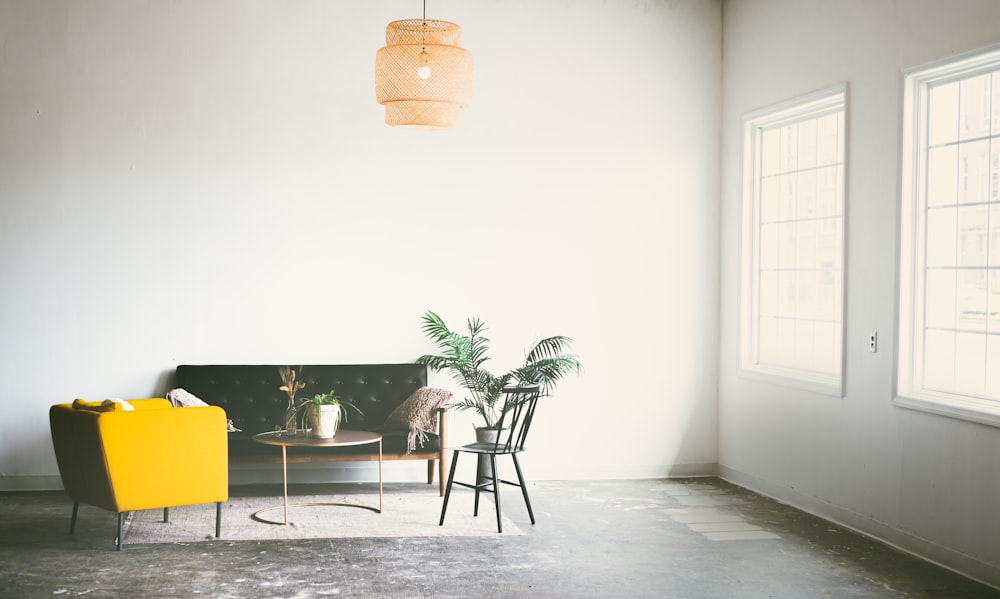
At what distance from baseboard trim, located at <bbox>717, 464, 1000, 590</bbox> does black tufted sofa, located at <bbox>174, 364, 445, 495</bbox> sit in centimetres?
218

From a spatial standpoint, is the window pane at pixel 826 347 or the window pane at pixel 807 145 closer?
the window pane at pixel 826 347

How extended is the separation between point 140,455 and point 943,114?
4.49 m

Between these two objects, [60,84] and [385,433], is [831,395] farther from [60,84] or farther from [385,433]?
[60,84]

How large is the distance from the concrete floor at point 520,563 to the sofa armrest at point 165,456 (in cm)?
27

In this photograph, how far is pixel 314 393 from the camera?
6742 millimetres

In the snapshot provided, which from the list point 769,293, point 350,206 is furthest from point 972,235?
point 350,206

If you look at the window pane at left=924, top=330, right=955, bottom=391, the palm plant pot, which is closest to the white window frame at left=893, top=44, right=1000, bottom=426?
the window pane at left=924, top=330, right=955, bottom=391

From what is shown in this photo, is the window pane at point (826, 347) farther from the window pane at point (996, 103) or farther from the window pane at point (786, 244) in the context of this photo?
A: the window pane at point (996, 103)

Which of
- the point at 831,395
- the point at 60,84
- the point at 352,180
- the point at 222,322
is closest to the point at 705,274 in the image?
the point at 831,395

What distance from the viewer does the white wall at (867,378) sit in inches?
191

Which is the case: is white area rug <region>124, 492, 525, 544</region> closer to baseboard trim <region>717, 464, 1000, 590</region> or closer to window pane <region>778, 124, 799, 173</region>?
baseboard trim <region>717, 464, 1000, 590</region>

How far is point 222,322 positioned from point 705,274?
351 centimetres

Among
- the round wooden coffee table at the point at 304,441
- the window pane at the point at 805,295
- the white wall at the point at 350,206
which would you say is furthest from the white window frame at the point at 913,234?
the round wooden coffee table at the point at 304,441

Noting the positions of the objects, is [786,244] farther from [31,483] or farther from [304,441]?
[31,483]
